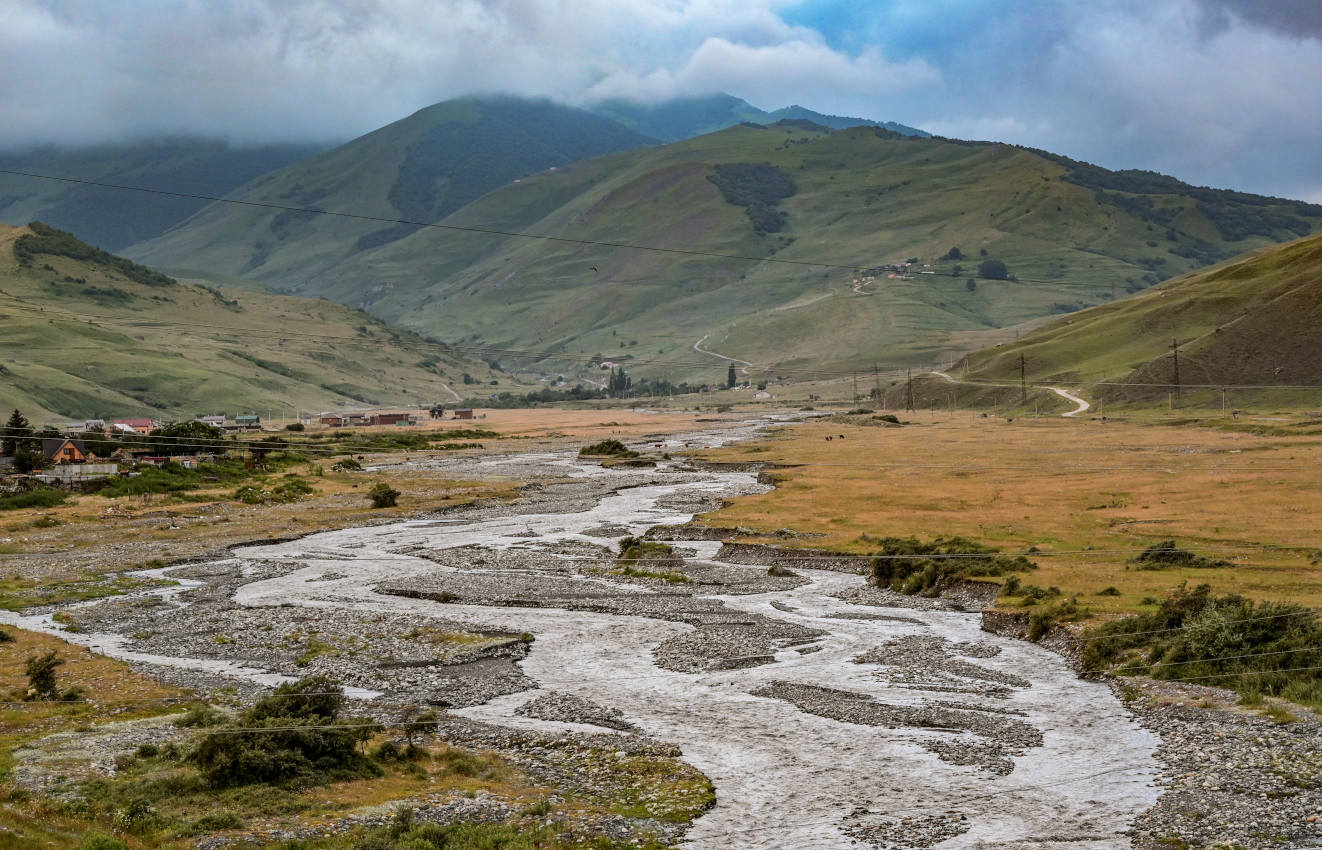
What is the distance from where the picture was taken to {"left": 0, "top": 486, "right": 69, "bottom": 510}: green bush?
96.4 m

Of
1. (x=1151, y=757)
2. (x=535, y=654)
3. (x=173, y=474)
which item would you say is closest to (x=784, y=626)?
(x=535, y=654)

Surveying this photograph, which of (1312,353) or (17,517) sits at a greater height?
(1312,353)

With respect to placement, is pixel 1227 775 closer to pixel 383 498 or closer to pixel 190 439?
pixel 383 498

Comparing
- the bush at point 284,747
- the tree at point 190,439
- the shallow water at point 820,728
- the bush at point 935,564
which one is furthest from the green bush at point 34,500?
the bush at point 284,747

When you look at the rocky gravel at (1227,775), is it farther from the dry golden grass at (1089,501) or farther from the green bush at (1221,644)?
the dry golden grass at (1089,501)

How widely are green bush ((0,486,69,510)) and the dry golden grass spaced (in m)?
54.2

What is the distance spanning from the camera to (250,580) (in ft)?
224

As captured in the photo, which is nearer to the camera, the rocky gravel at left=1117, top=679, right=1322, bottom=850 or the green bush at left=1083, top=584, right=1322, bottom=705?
the rocky gravel at left=1117, top=679, right=1322, bottom=850

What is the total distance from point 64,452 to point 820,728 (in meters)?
102

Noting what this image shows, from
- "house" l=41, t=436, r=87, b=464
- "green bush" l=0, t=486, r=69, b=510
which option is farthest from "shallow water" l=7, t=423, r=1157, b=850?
"house" l=41, t=436, r=87, b=464

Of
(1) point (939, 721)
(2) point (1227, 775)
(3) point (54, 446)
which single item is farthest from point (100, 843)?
(3) point (54, 446)

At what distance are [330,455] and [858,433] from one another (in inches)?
3010

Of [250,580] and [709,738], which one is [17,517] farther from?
[709,738]

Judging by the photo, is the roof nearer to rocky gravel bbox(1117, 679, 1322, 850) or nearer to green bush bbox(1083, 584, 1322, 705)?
green bush bbox(1083, 584, 1322, 705)
